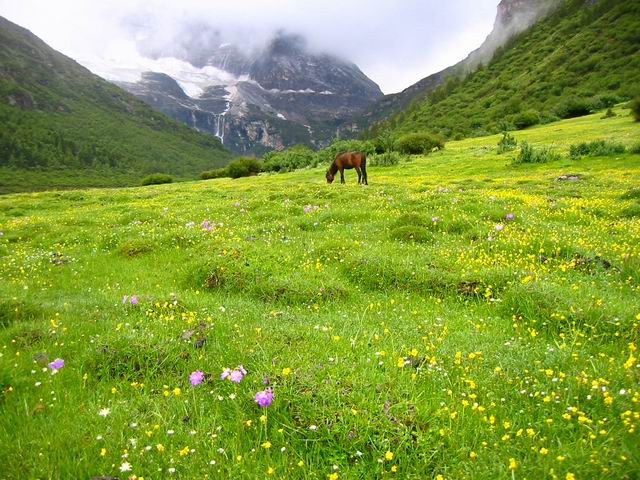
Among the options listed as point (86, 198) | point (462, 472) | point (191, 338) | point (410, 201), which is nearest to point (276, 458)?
point (462, 472)

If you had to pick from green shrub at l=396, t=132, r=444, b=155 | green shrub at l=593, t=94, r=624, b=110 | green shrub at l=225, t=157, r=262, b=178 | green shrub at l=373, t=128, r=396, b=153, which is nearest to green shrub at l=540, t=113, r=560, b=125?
green shrub at l=593, t=94, r=624, b=110

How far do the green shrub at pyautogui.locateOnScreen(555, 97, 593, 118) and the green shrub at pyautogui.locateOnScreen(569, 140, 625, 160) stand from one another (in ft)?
170

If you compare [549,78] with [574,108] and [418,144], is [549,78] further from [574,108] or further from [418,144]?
[418,144]

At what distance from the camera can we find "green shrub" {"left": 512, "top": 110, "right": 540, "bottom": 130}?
7738 cm

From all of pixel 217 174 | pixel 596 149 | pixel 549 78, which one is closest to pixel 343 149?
pixel 217 174

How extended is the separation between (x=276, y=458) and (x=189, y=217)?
15.9 meters

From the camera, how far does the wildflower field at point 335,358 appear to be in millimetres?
3729

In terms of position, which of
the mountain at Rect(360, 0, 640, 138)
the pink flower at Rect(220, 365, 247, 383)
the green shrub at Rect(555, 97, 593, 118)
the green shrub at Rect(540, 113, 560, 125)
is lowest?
the pink flower at Rect(220, 365, 247, 383)

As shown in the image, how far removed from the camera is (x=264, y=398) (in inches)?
168

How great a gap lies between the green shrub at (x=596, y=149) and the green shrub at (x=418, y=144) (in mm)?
27319

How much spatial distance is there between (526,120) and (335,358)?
86355 millimetres

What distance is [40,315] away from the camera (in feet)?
24.3

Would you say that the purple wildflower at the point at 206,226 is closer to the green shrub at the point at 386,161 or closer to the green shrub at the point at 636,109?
the green shrub at the point at 386,161

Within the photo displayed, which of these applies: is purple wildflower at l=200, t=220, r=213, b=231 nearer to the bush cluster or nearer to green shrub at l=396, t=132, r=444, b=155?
green shrub at l=396, t=132, r=444, b=155
